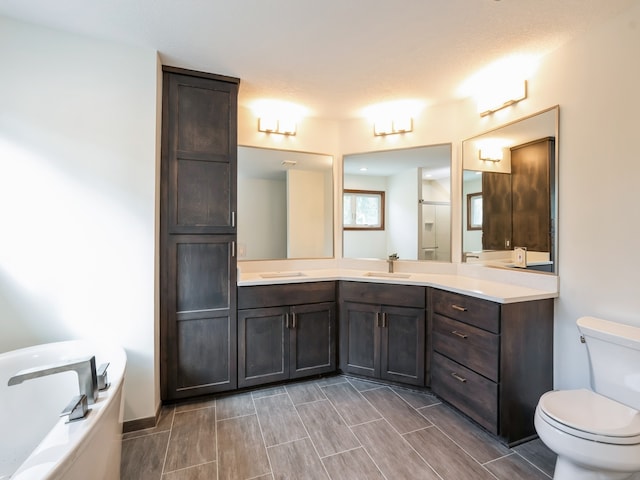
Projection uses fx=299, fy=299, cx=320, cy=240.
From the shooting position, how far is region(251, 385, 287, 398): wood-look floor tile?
242 centimetres

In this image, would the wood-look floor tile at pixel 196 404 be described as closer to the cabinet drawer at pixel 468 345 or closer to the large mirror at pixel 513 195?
the cabinet drawer at pixel 468 345

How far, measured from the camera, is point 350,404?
2.29 meters

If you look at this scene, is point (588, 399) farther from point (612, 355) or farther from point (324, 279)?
point (324, 279)

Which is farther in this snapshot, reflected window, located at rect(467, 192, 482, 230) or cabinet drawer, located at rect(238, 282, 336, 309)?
reflected window, located at rect(467, 192, 482, 230)

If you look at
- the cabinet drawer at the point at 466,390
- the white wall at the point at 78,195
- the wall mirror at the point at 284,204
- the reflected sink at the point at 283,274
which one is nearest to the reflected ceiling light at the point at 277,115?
the wall mirror at the point at 284,204

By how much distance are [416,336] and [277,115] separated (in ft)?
7.89

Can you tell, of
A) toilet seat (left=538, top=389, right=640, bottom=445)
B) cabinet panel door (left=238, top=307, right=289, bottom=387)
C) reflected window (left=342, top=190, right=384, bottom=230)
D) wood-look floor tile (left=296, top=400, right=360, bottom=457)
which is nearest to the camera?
toilet seat (left=538, top=389, right=640, bottom=445)

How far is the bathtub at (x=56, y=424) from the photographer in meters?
0.95

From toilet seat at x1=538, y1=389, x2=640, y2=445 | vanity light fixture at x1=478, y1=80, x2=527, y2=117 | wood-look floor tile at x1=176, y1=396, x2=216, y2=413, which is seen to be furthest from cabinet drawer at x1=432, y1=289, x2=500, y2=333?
wood-look floor tile at x1=176, y1=396, x2=216, y2=413

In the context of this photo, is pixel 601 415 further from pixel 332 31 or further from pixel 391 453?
pixel 332 31

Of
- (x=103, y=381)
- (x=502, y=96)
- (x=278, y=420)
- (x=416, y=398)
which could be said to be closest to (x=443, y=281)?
(x=416, y=398)

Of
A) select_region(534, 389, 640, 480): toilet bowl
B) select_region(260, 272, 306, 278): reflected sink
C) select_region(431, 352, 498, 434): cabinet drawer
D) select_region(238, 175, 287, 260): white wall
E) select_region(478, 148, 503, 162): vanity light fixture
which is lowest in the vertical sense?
select_region(431, 352, 498, 434): cabinet drawer

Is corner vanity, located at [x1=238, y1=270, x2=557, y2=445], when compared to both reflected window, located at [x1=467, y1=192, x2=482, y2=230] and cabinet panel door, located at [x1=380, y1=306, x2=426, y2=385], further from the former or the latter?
reflected window, located at [x1=467, y1=192, x2=482, y2=230]

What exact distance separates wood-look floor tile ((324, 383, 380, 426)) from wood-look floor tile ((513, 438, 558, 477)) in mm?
871
